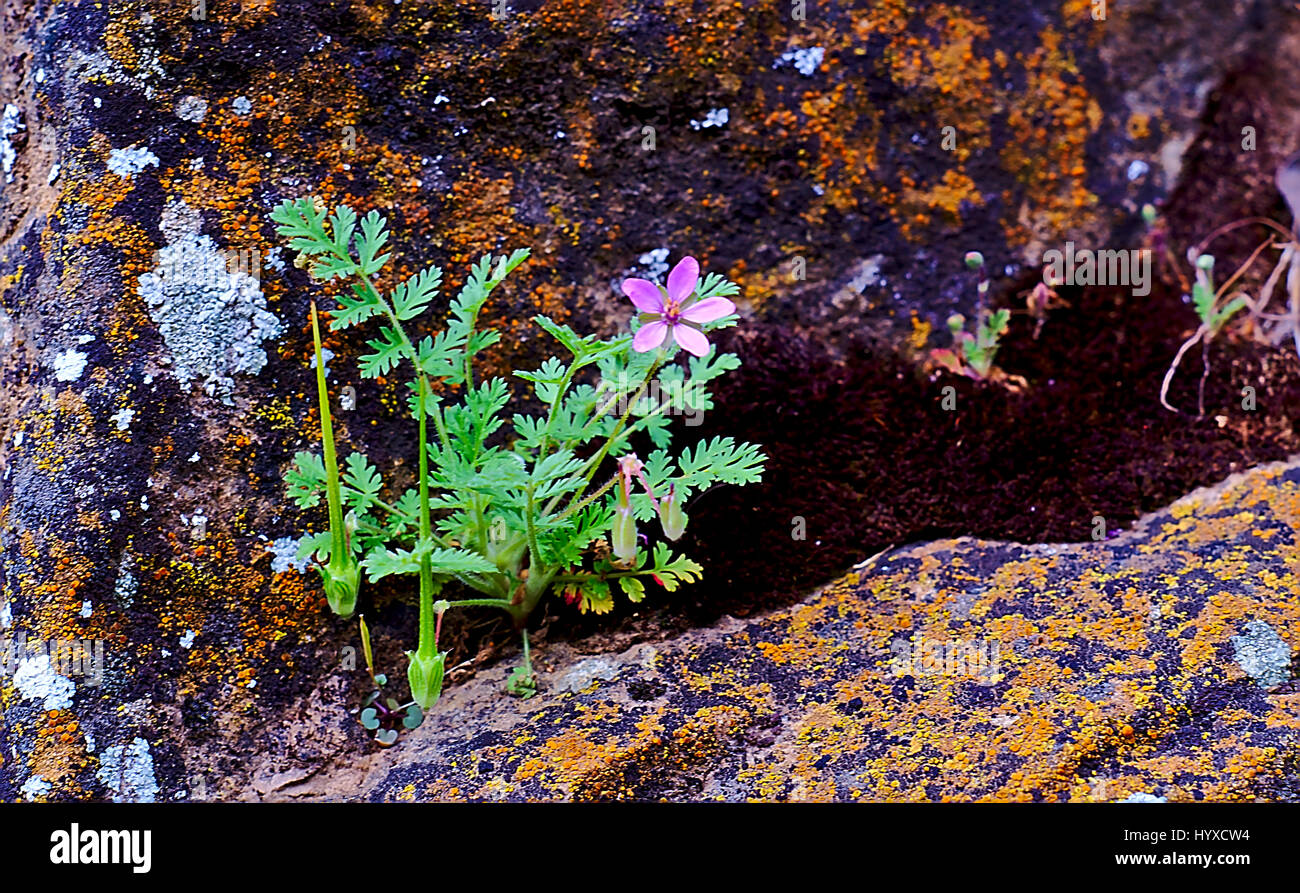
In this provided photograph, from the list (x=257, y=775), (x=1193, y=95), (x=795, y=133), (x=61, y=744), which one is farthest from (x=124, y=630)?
(x=1193, y=95)

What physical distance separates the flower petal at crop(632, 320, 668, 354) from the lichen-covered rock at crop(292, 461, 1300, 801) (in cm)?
83

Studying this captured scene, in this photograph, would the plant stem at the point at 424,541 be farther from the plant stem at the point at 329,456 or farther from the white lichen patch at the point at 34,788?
the white lichen patch at the point at 34,788

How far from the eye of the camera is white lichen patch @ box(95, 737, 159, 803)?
2.35m

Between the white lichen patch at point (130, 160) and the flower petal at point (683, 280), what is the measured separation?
1393 millimetres

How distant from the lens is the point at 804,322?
124 inches

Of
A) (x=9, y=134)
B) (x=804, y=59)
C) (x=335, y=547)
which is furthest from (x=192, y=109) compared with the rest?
(x=804, y=59)

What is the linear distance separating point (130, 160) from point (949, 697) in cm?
238

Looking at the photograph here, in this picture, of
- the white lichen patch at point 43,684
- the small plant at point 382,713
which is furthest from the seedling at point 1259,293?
the white lichen patch at point 43,684

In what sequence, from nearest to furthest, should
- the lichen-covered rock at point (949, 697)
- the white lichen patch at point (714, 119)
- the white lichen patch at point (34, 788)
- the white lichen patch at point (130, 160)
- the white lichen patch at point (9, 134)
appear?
the lichen-covered rock at point (949, 697)
the white lichen patch at point (34, 788)
the white lichen patch at point (130, 160)
the white lichen patch at point (9, 134)
the white lichen patch at point (714, 119)

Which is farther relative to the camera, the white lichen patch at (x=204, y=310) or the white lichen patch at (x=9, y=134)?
the white lichen patch at (x=9, y=134)

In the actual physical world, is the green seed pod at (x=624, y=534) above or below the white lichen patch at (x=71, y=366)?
below

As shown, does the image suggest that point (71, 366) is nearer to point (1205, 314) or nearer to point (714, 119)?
point (714, 119)

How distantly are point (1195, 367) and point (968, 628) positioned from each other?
4.60 feet

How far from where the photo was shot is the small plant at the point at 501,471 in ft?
7.28
